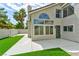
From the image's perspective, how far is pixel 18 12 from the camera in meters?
10.6

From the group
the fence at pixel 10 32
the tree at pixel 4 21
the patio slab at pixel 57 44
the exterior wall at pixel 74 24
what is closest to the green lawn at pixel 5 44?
the fence at pixel 10 32

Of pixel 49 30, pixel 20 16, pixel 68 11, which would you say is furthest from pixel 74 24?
pixel 20 16

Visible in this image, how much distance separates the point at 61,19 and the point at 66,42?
1.64 metres

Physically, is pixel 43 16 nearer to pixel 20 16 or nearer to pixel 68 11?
pixel 20 16

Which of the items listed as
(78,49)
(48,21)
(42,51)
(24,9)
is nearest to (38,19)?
(48,21)

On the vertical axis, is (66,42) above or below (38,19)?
below

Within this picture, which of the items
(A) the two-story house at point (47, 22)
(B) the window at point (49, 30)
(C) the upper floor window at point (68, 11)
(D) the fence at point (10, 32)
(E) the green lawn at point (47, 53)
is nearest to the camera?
(E) the green lawn at point (47, 53)

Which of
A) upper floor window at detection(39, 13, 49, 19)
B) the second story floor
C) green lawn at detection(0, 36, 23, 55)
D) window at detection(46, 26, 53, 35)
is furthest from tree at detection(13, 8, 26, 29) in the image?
window at detection(46, 26, 53, 35)

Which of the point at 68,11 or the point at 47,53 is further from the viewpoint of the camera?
the point at 68,11

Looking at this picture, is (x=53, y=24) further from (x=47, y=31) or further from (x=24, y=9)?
(x=24, y=9)

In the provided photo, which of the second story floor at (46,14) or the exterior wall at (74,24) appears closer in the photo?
the second story floor at (46,14)

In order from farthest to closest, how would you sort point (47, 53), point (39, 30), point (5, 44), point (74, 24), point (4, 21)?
point (74, 24) → point (39, 30) → point (5, 44) → point (4, 21) → point (47, 53)

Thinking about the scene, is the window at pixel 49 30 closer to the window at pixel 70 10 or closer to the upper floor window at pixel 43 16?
the upper floor window at pixel 43 16

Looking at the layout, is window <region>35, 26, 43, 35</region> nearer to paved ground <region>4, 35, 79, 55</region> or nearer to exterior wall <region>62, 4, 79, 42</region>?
paved ground <region>4, 35, 79, 55</region>
